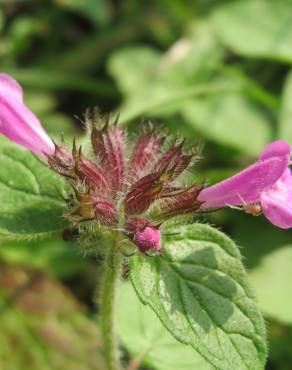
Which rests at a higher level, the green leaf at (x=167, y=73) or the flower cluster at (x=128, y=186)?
the green leaf at (x=167, y=73)

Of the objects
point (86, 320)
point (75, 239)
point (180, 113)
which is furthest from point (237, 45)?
point (75, 239)

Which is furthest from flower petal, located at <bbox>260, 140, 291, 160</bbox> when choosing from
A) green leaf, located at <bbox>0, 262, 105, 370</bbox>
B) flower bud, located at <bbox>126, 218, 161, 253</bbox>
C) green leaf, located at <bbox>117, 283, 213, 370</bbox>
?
green leaf, located at <bbox>0, 262, 105, 370</bbox>

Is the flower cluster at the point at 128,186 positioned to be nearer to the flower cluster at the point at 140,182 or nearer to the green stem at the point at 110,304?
the flower cluster at the point at 140,182

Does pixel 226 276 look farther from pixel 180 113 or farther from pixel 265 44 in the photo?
pixel 265 44

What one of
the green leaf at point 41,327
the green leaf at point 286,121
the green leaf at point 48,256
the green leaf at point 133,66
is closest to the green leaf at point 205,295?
the green leaf at point 41,327

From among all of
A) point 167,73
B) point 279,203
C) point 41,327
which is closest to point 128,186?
point 279,203

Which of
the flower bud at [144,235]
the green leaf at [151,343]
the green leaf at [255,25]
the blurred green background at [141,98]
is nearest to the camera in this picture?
the flower bud at [144,235]

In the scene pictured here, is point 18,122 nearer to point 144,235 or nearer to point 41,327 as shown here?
point 144,235

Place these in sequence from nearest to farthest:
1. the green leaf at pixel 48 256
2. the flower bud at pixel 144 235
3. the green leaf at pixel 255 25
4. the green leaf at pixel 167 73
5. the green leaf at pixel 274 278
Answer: the flower bud at pixel 144 235 → the green leaf at pixel 274 278 → the green leaf at pixel 48 256 → the green leaf at pixel 167 73 → the green leaf at pixel 255 25

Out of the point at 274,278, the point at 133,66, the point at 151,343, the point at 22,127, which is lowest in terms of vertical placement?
the point at 151,343
